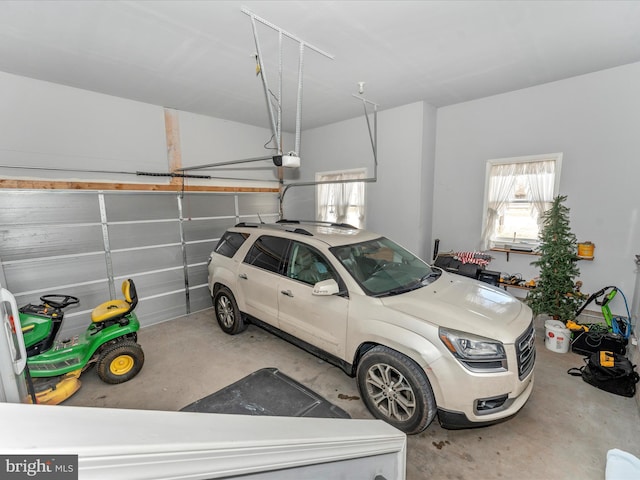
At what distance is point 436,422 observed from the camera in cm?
263

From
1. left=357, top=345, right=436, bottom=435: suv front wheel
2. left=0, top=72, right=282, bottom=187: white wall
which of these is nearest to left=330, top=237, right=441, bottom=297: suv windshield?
left=357, top=345, right=436, bottom=435: suv front wheel

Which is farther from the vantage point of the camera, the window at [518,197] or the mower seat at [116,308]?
the window at [518,197]

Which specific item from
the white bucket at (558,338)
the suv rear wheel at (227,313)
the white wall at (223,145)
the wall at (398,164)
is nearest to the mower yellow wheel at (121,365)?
the suv rear wheel at (227,313)

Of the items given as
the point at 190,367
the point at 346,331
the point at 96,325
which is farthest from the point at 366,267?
the point at 96,325

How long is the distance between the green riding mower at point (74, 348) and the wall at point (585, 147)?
559 cm

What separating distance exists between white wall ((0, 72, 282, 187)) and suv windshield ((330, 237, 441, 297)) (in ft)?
12.7

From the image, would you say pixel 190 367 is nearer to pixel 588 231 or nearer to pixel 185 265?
pixel 185 265

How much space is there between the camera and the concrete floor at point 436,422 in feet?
7.24

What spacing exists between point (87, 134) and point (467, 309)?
5.44m

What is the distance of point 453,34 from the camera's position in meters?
3.04

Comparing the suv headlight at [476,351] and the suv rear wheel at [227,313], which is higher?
the suv headlight at [476,351]

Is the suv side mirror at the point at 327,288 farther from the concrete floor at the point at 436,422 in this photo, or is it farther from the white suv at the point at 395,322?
the concrete floor at the point at 436,422

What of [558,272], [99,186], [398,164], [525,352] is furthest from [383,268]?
[99,186]

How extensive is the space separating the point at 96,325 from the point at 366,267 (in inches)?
124
